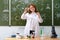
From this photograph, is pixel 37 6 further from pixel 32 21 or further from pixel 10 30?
pixel 10 30

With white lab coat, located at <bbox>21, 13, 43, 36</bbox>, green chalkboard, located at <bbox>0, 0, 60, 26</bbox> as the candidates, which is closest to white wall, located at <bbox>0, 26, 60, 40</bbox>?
green chalkboard, located at <bbox>0, 0, 60, 26</bbox>

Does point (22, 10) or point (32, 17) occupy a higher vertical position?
point (22, 10)

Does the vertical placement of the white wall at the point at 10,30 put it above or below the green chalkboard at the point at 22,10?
below

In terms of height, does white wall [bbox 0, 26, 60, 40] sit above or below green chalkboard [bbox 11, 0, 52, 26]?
below

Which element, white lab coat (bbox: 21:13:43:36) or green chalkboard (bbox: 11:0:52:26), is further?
green chalkboard (bbox: 11:0:52:26)

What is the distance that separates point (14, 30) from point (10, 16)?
359 millimetres

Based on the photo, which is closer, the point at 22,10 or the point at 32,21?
the point at 32,21

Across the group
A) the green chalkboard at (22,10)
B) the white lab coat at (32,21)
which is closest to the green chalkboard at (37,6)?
the green chalkboard at (22,10)

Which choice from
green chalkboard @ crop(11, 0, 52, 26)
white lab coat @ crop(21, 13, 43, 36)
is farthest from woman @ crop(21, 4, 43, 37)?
green chalkboard @ crop(11, 0, 52, 26)

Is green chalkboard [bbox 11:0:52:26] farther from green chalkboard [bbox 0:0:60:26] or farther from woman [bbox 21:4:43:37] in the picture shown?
woman [bbox 21:4:43:37]

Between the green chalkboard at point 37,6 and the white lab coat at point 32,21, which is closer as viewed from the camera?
the white lab coat at point 32,21

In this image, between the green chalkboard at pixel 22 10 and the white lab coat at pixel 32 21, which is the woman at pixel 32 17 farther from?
the green chalkboard at pixel 22 10

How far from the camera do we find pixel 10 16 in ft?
17.2

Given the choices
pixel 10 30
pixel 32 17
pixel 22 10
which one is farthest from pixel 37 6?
pixel 10 30
